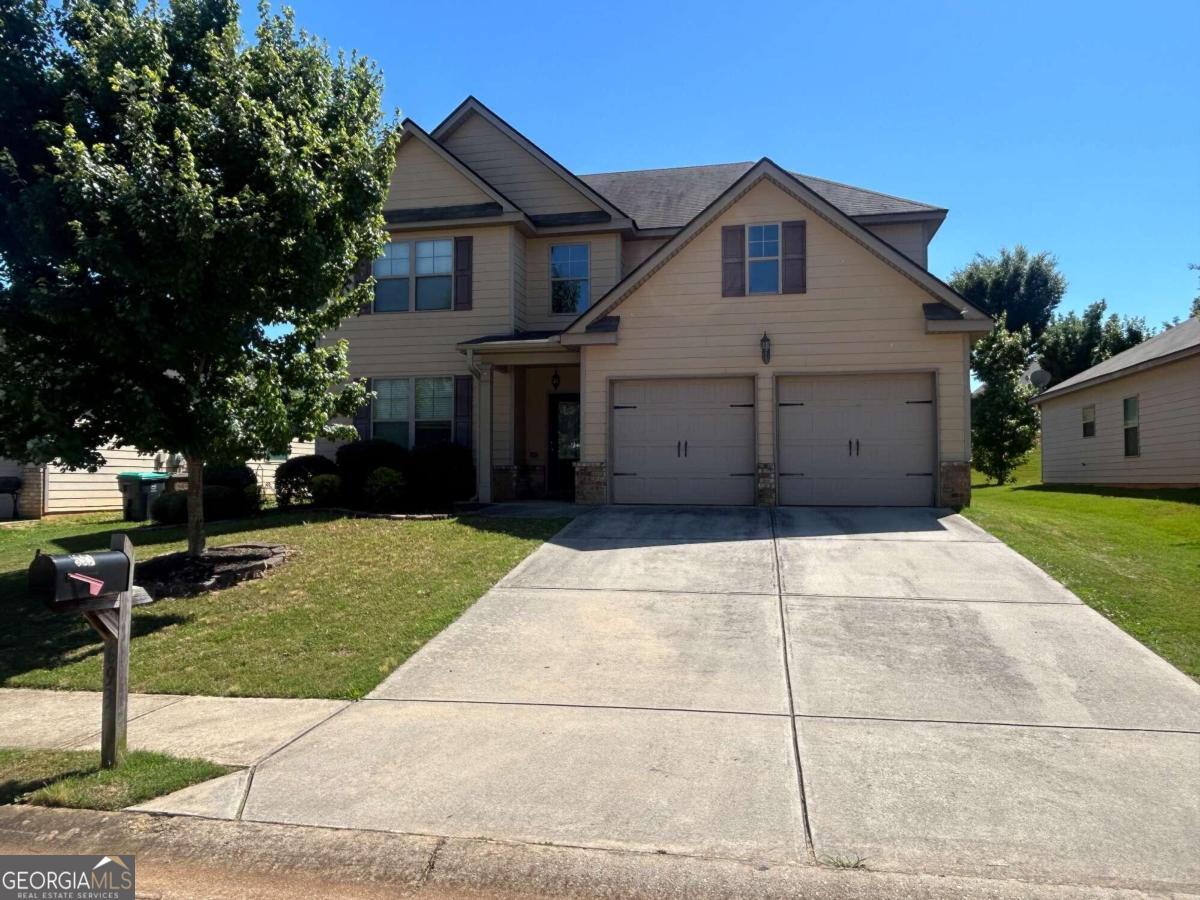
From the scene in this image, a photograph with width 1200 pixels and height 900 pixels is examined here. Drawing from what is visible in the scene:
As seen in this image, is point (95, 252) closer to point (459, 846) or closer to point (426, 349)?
point (459, 846)

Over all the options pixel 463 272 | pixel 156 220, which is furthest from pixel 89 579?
pixel 463 272

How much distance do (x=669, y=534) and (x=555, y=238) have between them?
8.11 metres

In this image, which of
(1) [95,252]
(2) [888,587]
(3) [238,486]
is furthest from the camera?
(3) [238,486]

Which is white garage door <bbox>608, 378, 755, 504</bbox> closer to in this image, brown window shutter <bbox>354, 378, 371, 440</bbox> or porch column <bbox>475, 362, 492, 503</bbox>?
porch column <bbox>475, 362, 492, 503</bbox>

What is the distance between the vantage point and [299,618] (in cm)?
796

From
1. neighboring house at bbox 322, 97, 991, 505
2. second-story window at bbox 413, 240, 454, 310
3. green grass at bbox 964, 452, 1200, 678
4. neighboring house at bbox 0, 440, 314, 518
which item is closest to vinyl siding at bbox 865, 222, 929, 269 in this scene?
neighboring house at bbox 322, 97, 991, 505

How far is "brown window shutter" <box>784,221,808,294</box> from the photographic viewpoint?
548 inches

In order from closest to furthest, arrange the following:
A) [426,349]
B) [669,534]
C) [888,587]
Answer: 1. [888,587]
2. [669,534]
3. [426,349]

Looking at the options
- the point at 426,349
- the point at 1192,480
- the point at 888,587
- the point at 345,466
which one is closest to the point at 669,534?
the point at 888,587

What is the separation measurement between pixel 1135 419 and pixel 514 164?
1634 cm

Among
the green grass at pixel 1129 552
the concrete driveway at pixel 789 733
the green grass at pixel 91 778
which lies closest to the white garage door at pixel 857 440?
the green grass at pixel 1129 552

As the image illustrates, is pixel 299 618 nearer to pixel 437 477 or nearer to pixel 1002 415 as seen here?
pixel 437 477

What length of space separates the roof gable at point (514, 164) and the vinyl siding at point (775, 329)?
138 inches

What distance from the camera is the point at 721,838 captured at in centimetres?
397
